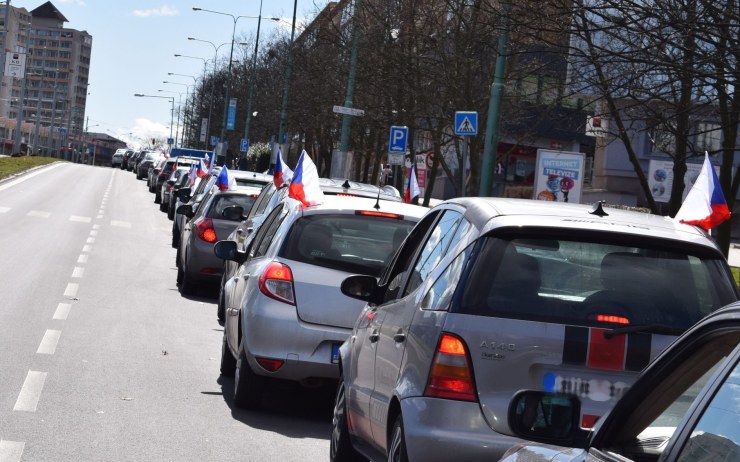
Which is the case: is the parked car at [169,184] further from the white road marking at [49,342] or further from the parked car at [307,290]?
the parked car at [307,290]

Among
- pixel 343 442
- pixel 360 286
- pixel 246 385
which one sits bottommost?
pixel 246 385

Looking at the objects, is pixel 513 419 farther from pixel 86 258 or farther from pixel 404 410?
pixel 86 258

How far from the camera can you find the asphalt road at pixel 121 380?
7.55 meters

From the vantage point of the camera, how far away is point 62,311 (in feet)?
45.3

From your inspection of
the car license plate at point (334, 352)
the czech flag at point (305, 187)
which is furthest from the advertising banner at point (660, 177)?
the car license plate at point (334, 352)

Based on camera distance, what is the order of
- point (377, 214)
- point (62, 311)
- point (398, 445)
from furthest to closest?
point (62, 311), point (377, 214), point (398, 445)

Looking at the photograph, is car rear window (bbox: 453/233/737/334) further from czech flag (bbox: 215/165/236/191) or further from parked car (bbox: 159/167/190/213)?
parked car (bbox: 159/167/190/213)

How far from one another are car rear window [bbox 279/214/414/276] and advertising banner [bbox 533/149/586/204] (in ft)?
49.1

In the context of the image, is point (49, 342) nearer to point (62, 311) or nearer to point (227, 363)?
point (227, 363)

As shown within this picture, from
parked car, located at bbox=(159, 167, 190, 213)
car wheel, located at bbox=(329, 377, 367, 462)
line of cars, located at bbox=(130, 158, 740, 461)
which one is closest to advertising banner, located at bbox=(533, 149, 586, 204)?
parked car, located at bbox=(159, 167, 190, 213)

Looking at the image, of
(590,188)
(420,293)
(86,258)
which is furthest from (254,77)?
(420,293)

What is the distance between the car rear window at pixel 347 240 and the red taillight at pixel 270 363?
0.78m

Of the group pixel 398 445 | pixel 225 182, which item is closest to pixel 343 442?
pixel 398 445

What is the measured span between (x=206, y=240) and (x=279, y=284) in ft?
27.4
